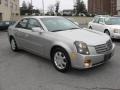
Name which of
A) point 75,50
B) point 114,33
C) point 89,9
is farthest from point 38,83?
point 89,9

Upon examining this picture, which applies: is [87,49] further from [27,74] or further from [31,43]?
[31,43]

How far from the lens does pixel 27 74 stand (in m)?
5.41

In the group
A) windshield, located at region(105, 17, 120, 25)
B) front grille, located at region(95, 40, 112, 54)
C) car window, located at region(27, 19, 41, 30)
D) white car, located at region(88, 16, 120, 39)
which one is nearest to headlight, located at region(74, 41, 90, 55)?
front grille, located at region(95, 40, 112, 54)

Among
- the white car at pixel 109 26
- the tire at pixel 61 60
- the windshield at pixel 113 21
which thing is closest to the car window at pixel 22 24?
the tire at pixel 61 60

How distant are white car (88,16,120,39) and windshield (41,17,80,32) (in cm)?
438

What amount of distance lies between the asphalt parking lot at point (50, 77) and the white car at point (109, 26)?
4.22 m

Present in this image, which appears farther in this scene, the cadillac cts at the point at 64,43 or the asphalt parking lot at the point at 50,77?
the cadillac cts at the point at 64,43

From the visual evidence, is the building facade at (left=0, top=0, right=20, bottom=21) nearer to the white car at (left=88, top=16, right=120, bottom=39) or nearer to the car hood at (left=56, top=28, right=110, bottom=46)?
the white car at (left=88, top=16, right=120, bottom=39)

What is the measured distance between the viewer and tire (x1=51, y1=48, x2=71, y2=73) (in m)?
5.25

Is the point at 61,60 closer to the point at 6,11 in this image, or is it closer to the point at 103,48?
the point at 103,48

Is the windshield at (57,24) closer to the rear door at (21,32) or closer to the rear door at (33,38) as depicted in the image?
the rear door at (33,38)

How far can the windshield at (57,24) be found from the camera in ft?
20.2

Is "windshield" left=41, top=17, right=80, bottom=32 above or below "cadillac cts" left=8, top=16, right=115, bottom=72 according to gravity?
above

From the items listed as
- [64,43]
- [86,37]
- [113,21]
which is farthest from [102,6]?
[64,43]
